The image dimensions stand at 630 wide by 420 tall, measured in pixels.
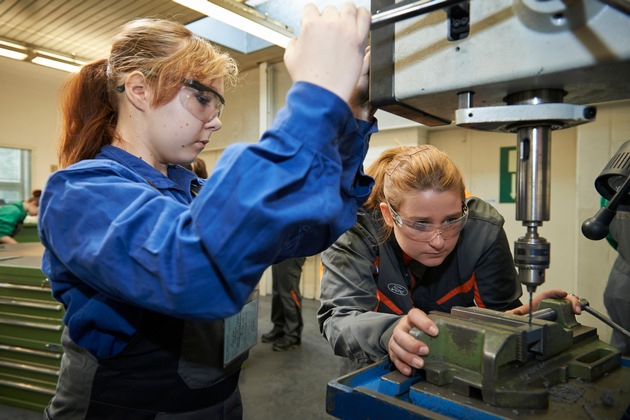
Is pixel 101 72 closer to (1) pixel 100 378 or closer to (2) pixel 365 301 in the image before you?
(1) pixel 100 378

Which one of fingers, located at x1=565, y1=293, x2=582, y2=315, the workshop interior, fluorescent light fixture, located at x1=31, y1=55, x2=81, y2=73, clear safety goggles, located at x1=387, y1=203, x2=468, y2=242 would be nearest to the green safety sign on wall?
clear safety goggles, located at x1=387, y1=203, x2=468, y2=242

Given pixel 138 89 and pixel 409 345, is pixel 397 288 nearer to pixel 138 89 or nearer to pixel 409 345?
pixel 409 345

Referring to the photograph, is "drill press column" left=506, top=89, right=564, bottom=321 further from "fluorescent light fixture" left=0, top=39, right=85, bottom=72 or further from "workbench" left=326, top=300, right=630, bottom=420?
"fluorescent light fixture" left=0, top=39, right=85, bottom=72

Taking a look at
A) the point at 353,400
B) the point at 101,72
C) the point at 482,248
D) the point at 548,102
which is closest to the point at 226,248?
the point at 353,400

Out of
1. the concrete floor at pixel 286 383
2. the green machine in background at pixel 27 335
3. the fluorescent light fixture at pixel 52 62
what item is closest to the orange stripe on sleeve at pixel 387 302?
the concrete floor at pixel 286 383

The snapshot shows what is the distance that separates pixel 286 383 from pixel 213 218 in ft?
7.92

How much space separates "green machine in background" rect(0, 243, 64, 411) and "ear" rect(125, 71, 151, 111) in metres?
1.69

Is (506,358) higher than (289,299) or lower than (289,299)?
higher

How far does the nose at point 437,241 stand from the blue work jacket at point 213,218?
635mm

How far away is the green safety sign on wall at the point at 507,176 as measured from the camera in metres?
3.39

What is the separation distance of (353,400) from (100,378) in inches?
16.8

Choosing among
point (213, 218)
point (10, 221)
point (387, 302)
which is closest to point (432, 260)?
point (387, 302)

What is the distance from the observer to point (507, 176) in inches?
135

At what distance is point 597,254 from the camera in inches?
107
